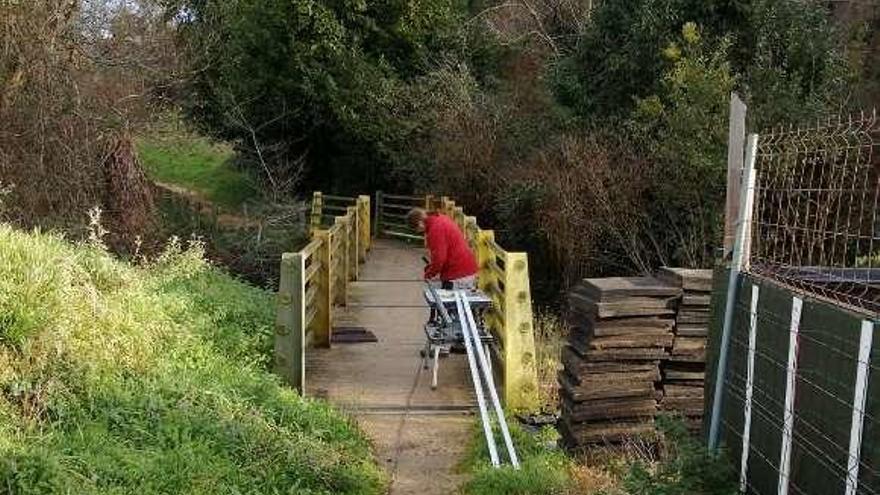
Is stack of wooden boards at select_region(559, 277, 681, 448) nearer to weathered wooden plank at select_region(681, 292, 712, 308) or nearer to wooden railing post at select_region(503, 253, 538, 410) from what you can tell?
weathered wooden plank at select_region(681, 292, 712, 308)

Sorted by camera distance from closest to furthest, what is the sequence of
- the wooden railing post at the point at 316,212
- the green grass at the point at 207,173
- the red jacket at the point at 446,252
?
1. the red jacket at the point at 446,252
2. the wooden railing post at the point at 316,212
3. the green grass at the point at 207,173

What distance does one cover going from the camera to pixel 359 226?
65.7 ft

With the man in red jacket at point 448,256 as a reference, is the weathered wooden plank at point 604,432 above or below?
below

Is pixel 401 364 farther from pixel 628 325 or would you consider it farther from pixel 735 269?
pixel 735 269

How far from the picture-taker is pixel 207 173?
40.8 meters

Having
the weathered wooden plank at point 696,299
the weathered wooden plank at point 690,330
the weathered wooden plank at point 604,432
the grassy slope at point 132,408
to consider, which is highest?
the weathered wooden plank at point 696,299

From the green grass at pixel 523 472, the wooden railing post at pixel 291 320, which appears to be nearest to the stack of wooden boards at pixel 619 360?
the green grass at pixel 523 472

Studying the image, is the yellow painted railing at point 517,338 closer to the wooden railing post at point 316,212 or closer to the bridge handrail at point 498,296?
the bridge handrail at point 498,296

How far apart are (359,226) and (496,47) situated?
1076 centimetres

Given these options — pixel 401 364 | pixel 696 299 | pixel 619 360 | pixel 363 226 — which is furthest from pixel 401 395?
pixel 363 226

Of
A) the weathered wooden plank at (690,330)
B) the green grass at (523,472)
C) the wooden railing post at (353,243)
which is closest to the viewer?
the green grass at (523,472)

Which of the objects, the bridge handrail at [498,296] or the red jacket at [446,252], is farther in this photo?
the red jacket at [446,252]

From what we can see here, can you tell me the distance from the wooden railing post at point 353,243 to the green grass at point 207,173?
13.8 metres

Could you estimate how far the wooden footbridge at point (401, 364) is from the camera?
305 inches
